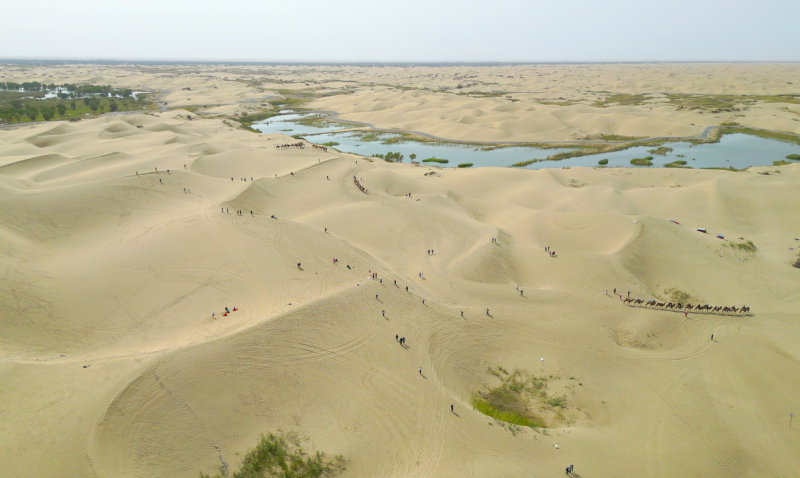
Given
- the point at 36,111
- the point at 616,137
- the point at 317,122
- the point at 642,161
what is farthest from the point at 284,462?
the point at 36,111

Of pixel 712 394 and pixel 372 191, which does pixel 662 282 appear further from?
pixel 372 191

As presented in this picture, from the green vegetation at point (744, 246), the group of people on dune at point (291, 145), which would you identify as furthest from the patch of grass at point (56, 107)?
the green vegetation at point (744, 246)

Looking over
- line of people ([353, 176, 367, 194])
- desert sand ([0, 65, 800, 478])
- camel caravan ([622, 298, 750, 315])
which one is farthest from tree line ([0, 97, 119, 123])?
camel caravan ([622, 298, 750, 315])

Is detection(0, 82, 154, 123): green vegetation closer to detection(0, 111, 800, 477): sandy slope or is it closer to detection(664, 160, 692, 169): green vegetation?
detection(0, 111, 800, 477): sandy slope

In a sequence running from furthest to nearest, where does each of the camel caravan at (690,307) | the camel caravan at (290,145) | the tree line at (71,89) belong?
the tree line at (71,89), the camel caravan at (290,145), the camel caravan at (690,307)

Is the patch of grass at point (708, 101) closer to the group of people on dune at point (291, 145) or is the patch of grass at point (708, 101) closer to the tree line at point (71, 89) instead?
the group of people on dune at point (291, 145)

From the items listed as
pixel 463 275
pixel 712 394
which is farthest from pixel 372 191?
pixel 712 394

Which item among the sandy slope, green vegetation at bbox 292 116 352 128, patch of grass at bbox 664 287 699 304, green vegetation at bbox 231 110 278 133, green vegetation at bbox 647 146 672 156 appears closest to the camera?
the sandy slope
